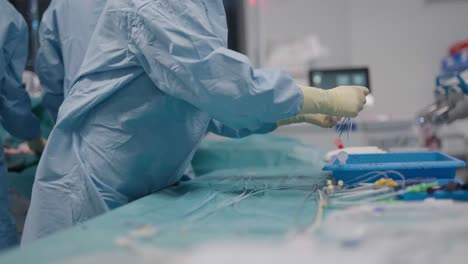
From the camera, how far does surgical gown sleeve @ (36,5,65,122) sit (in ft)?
4.86

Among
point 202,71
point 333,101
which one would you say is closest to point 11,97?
point 202,71

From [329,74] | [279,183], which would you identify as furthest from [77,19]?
[329,74]

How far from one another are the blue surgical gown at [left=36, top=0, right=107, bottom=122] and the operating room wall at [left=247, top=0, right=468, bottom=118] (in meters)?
2.11

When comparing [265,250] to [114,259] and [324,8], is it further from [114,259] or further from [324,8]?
[324,8]

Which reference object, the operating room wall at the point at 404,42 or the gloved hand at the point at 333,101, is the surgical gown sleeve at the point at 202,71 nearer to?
the gloved hand at the point at 333,101

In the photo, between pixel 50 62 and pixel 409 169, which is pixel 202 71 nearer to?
pixel 409 169

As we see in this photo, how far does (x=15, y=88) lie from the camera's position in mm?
1657

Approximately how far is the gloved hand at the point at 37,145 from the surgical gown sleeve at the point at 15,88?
7cm

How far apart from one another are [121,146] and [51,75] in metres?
0.62

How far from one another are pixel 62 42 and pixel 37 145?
64 centimetres

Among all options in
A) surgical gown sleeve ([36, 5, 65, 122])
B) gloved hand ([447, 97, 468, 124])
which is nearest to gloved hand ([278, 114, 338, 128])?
gloved hand ([447, 97, 468, 124])

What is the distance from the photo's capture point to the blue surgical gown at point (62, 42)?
1.28 m

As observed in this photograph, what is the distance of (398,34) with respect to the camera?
3.54 m

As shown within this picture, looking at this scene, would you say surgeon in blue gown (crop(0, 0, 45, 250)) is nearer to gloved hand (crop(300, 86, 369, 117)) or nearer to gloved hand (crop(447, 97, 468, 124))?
gloved hand (crop(300, 86, 369, 117))
